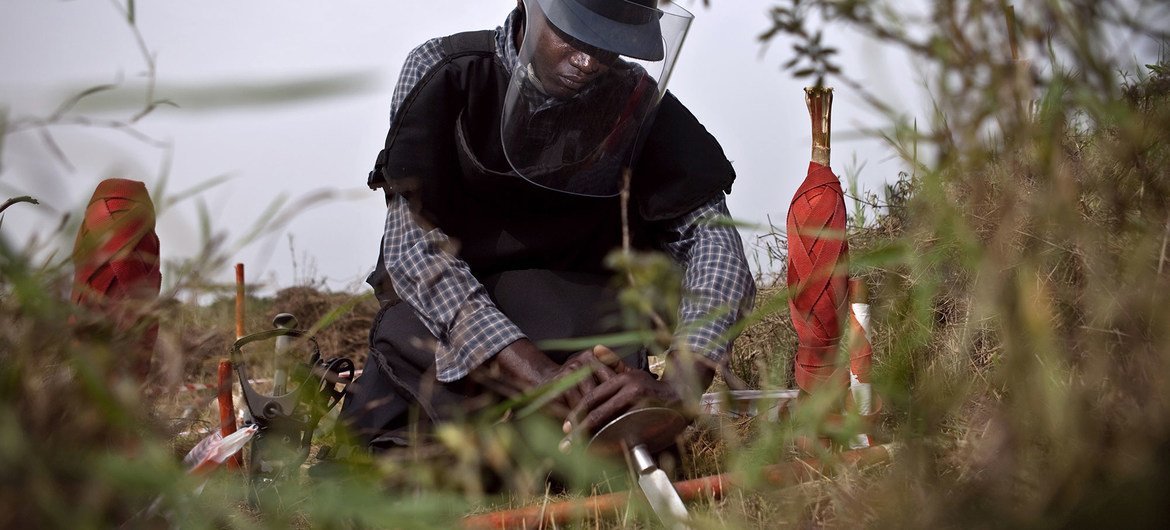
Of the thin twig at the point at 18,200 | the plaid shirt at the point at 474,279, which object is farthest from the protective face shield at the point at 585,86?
the thin twig at the point at 18,200

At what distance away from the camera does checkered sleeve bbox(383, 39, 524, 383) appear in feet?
8.18

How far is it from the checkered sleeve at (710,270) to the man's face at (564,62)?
Answer: 1.59 ft

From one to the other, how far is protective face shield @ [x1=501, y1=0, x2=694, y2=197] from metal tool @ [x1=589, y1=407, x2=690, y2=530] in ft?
2.90

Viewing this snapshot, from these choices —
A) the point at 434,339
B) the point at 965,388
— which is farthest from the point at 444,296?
the point at 965,388

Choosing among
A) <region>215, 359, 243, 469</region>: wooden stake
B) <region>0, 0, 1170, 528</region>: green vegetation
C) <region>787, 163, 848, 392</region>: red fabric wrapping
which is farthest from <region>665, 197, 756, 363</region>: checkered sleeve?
<region>0, 0, 1170, 528</region>: green vegetation

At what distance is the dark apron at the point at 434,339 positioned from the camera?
105 inches

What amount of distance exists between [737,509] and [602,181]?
3.84 ft

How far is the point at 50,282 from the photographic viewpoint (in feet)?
2.76

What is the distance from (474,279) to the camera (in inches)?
104

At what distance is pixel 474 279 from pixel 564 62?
0.61 m

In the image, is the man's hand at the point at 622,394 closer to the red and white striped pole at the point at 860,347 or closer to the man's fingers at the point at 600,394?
the man's fingers at the point at 600,394

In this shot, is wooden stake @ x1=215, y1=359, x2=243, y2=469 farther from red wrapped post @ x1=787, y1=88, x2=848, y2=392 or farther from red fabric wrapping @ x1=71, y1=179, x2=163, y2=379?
red wrapped post @ x1=787, y1=88, x2=848, y2=392

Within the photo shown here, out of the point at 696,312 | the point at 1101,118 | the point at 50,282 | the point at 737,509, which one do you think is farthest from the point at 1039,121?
the point at 696,312

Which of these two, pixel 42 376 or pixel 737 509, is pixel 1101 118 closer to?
pixel 42 376
